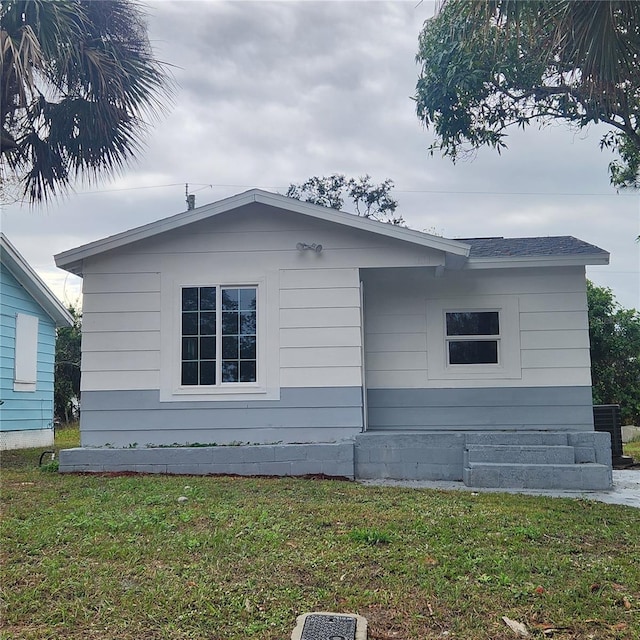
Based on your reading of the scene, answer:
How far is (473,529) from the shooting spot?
17.7ft

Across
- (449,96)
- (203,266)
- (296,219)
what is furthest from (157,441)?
(449,96)

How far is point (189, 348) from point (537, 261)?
202 inches

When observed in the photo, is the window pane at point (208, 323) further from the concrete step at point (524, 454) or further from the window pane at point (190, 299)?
the concrete step at point (524, 454)

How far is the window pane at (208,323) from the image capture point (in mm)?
9109

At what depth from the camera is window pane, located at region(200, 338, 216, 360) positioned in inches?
358

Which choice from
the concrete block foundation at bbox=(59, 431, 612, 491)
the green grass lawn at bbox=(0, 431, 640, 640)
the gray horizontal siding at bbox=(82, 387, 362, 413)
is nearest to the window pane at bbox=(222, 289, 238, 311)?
the gray horizontal siding at bbox=(82, 387, 362, 413)

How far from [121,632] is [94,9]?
8.96 metres

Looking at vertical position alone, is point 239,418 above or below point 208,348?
below

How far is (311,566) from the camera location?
449 cm

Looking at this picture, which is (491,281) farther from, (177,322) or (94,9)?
(94,9)

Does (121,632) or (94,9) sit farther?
(94,9)

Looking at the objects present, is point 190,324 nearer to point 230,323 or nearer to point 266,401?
point 230,323

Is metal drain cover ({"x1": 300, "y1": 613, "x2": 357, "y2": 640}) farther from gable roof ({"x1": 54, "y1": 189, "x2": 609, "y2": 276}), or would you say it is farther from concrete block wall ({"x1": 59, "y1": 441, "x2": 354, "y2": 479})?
gable roof ({"x1": 54, "y1": 189, "x2": 609, "y2": 276})

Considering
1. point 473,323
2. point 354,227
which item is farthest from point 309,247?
point 473,323
